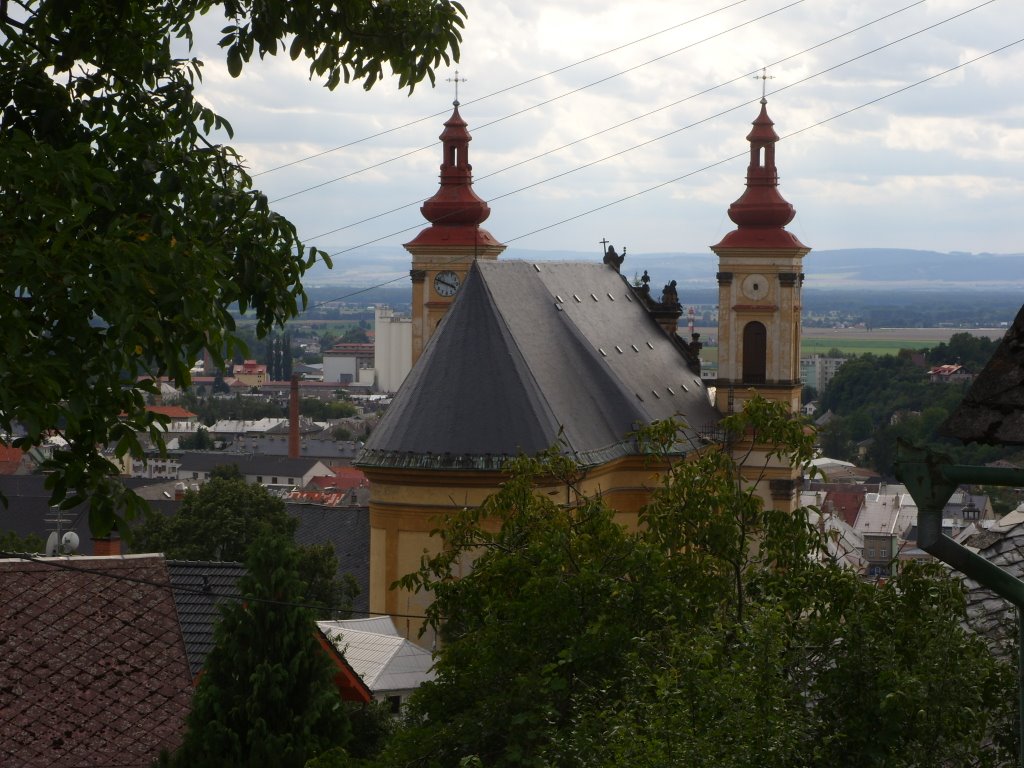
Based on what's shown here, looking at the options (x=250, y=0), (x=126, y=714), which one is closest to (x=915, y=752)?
(x=250, y=0)

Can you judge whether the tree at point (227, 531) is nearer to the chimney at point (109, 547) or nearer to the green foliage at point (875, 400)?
the chimney at point (109, 547)

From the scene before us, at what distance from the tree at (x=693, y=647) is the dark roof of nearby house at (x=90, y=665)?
3.83m

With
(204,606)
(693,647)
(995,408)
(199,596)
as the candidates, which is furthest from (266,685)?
(995,408)

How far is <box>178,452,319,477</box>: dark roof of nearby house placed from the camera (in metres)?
142

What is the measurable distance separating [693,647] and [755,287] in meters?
41.1

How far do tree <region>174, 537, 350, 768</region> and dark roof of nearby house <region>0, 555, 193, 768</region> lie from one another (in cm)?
81

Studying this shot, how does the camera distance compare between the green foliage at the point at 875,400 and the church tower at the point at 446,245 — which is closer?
the church tower at the point at 446,245

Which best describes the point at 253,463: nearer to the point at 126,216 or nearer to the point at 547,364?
the point at 547,364

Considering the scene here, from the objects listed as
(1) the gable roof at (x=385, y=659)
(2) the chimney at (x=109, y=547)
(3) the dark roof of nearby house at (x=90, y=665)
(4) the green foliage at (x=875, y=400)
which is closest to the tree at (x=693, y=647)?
(3) the dark roof of nearby house at (x=90, y=665)

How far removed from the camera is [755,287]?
51.8m

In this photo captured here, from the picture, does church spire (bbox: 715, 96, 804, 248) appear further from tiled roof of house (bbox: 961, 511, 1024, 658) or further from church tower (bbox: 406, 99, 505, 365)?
tiled roof of house (bbox: 961, 511, 1024, 658)

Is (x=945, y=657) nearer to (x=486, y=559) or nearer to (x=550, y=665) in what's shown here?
(x=550, y=665)

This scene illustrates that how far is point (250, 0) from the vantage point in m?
9.59

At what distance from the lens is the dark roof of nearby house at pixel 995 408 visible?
5.71 m
